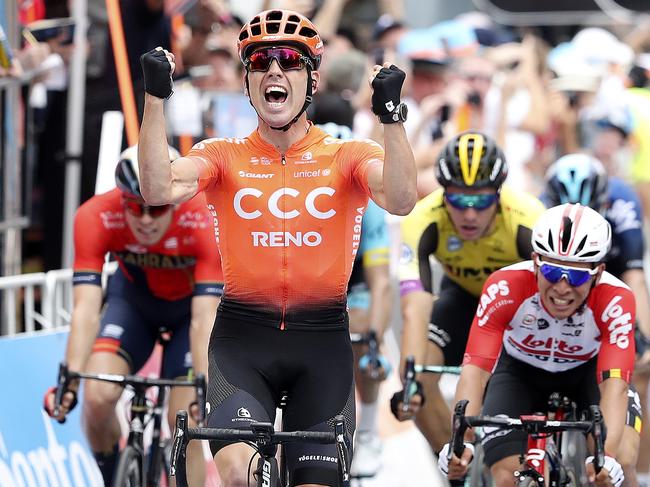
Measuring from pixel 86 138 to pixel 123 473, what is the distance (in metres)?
4.36

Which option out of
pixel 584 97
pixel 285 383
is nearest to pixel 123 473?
pixel 285 383

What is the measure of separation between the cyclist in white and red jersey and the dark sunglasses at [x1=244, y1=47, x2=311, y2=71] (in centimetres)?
156

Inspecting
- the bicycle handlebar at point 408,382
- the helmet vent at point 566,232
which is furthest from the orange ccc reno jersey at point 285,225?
the bicycle handlebar at point 408,382

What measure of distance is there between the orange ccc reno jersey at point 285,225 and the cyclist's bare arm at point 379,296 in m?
3.24

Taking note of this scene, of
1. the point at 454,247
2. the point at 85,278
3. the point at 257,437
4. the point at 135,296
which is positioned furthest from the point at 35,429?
the point at 257,437

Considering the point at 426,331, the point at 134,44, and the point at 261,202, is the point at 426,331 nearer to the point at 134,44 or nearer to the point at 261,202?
the point at 261,202

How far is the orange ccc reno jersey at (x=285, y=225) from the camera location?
616 cm

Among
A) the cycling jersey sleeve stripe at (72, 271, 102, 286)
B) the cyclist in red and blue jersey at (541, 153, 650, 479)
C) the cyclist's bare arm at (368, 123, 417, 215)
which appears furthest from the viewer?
the cyclist in red and blue jersey at (541, 153, 650, 479)

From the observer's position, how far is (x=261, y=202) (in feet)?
20.2

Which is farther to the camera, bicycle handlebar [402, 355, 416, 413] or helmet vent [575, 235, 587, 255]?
bicycle handlebar [402, 355, 416, 413]

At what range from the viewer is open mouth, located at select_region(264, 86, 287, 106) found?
6062 mm

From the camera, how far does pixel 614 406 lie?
6.76 metres

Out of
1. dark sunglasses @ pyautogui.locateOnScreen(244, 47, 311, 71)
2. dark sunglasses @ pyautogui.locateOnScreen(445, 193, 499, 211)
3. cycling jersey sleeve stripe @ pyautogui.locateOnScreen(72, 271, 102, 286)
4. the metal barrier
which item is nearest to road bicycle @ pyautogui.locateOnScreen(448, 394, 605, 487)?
dark sunglasses @ pyautogui.locateOnScreen(445, 193, 499, 211)

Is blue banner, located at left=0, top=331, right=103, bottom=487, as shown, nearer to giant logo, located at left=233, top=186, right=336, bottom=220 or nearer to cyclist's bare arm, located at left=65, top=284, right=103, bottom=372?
cyclist's bare arm, located at left=65, top=284, right=103, bottom=372
